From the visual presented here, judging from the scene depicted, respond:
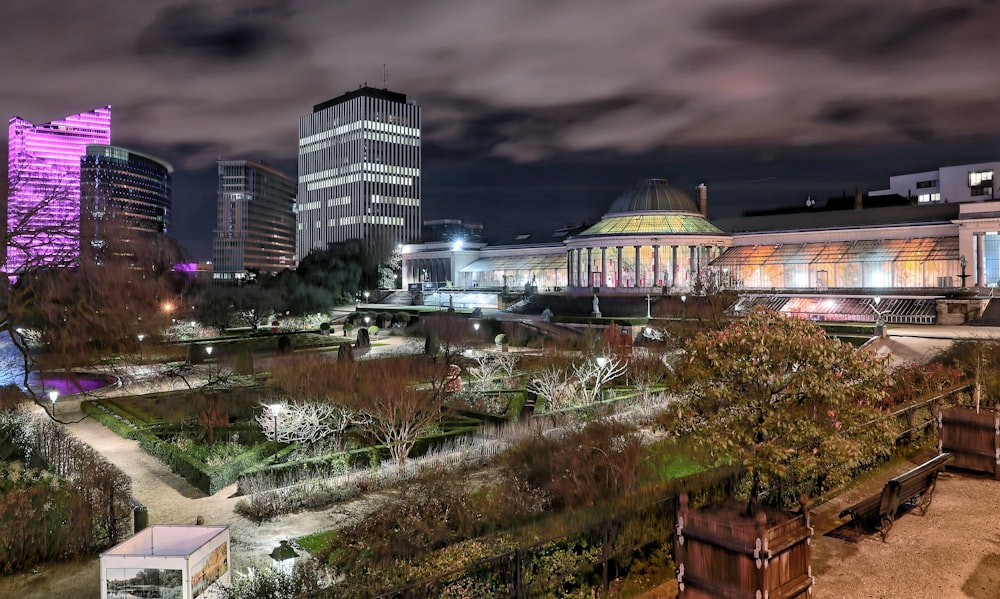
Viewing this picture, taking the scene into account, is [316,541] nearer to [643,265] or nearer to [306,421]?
[306,421]

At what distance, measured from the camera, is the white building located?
3418 inches

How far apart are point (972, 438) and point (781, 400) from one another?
861 centimetres

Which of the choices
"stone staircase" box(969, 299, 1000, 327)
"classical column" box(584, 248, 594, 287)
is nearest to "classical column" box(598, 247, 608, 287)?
"classical column" box(584, 248, 594, 287)

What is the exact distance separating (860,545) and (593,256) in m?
72.1

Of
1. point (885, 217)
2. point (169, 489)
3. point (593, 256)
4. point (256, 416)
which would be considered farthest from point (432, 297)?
point (169, 489)

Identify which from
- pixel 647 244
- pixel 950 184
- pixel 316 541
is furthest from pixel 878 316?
pixel 950 184

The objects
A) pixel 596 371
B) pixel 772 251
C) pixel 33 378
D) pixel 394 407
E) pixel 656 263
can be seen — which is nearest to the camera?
pixel 394 407

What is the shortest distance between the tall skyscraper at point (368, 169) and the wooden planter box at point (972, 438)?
12991 centimetres

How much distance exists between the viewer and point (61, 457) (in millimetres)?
18500

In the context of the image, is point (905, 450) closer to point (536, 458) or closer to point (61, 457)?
point (536, 458)

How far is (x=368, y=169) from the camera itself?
14512 centimetres

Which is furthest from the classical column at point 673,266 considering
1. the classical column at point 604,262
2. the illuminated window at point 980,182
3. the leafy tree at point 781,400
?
the leafy tree at point 781,400

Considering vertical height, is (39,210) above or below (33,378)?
above

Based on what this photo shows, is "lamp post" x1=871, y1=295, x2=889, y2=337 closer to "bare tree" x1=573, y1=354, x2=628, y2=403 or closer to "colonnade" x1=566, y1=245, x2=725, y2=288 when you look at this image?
"bare tree" x1=573, y1=354, x2=628, y2=403
